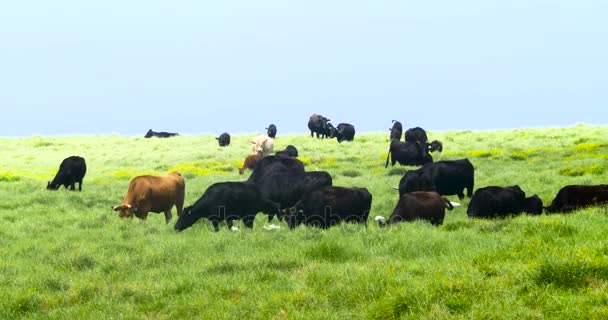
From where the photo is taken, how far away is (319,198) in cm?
1405

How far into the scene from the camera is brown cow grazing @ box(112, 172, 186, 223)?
16859 millimetres

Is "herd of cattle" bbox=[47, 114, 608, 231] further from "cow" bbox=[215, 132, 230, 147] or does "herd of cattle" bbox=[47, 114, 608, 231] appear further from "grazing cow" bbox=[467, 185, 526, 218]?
"cow" bbox=[215, 132, 230, 147]

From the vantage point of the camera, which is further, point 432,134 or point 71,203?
point 432,134

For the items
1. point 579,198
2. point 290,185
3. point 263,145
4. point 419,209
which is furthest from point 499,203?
point 263,145

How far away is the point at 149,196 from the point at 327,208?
555 centimetres

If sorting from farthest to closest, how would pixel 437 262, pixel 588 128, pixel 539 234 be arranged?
1. pixel 588 128
2. pixel 539 234
3. pixel 437 262

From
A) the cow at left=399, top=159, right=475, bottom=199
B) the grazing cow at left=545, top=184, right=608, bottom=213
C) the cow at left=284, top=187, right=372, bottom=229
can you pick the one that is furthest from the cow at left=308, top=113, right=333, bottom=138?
the grazing cow at left=545, top=184, right=608, bottom=213

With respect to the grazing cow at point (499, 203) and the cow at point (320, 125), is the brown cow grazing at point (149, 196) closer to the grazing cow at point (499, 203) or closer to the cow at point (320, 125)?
the grazing cow at point (499, 203)

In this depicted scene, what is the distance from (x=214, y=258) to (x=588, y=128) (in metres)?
36.3

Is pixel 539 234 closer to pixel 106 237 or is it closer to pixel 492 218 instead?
pixel 492 218

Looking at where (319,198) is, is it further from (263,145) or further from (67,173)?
(263,145)

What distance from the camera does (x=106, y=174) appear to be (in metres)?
31.5

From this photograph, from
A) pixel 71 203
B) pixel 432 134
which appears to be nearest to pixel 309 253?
pixel 71 203

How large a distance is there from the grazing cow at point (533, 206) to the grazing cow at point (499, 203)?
0.30 feet
